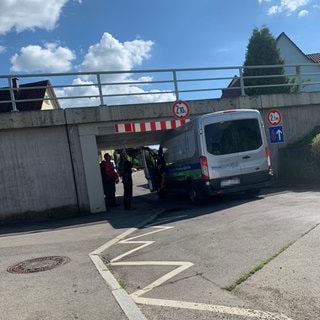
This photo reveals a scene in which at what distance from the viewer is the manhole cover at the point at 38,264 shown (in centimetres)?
673

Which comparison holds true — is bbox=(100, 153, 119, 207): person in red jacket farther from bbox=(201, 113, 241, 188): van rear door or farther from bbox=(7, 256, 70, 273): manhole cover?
bbox=(7, 256, 70, 273): manhole cover

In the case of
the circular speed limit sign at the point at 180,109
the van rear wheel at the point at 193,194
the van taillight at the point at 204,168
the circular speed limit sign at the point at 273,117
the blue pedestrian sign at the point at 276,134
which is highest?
the circular speed limit sign at the point at 180,109

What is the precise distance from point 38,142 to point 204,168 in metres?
5.09

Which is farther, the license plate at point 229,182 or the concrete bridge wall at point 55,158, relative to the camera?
the concrete bridge wall at point 55,158

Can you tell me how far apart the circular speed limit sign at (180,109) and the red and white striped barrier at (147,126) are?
225 millimetres

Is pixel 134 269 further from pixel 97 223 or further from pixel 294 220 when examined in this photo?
pixel 97 223

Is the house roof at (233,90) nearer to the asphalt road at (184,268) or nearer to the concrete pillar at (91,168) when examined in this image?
the concrete pillar at (91,168)

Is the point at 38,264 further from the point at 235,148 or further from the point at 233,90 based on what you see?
the point at 233,90

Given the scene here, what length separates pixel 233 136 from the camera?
1208 cm

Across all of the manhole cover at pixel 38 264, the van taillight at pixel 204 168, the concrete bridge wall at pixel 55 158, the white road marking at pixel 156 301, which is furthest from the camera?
the concrete bridge wall at pixel 55 158

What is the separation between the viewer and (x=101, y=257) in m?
7.25

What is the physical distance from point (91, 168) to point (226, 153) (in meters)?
4.26

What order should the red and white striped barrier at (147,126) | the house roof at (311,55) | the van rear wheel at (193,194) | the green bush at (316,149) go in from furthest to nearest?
the house roof at (311,55) → the green bush at (316,149) → the red and white striped barrier at (147,126) → the van rear wheel at (193,194)

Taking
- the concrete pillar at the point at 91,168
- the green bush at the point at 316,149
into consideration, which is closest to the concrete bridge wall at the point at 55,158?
the concrete pillar at the point at 91,168
